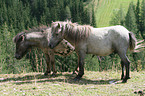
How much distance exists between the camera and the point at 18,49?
8.59 meters

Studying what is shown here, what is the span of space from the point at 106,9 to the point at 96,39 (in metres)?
98.7

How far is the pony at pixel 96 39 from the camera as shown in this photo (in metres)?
7.12

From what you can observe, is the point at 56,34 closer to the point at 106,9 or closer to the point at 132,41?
the point at 132,41

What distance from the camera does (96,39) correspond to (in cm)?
738

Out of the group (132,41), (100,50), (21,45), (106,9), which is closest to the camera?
(132,41)

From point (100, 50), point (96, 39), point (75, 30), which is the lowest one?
point (100, 50)

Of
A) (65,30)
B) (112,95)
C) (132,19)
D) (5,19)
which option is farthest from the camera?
(5,19)

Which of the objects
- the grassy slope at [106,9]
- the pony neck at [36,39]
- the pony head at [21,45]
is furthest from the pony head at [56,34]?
the grassy slope at [106,9]

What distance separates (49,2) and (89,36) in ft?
367

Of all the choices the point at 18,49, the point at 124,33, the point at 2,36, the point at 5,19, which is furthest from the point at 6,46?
the point at 124,33

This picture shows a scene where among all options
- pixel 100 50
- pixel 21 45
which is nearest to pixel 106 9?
pixel 21 45

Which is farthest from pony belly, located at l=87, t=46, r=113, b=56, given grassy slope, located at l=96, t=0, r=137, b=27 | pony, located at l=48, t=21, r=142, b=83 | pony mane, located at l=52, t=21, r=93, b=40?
grassy slope, located at l=96, t=0, r=137, b=27

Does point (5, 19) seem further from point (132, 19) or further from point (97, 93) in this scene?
point (97, 93)

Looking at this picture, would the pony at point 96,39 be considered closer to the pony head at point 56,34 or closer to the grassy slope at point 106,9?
the pony head at point 56,34
